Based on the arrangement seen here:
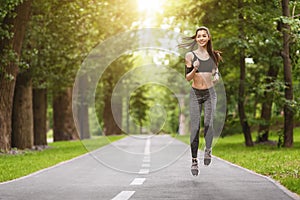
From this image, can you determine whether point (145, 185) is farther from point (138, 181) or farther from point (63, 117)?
point (63, 117)

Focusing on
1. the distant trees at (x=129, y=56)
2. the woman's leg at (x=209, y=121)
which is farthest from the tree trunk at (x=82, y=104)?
the woman's leg at (x=209, y=121)

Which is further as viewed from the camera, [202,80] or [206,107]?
[206,107]

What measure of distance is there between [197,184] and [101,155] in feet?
32.0

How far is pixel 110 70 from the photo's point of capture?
4650 cm

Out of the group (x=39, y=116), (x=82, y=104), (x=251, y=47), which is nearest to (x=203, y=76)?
(x=251, y=47)

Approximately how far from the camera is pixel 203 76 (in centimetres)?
864

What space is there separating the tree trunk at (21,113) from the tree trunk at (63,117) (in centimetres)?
1376

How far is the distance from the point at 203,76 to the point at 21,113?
18295 mm

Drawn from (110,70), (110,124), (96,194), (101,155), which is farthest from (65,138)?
(96,194)

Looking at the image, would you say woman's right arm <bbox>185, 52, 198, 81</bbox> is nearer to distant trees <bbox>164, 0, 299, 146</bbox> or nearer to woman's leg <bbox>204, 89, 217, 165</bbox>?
woman's leg <bbox>204, 89, 217, 165</bbox>

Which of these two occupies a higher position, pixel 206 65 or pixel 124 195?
pixel 206 65

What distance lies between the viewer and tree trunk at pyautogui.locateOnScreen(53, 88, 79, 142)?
40500 mm

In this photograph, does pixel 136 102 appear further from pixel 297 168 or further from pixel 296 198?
pixel 296 198

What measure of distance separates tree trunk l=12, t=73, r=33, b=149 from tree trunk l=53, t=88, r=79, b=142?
13759 millimetres
